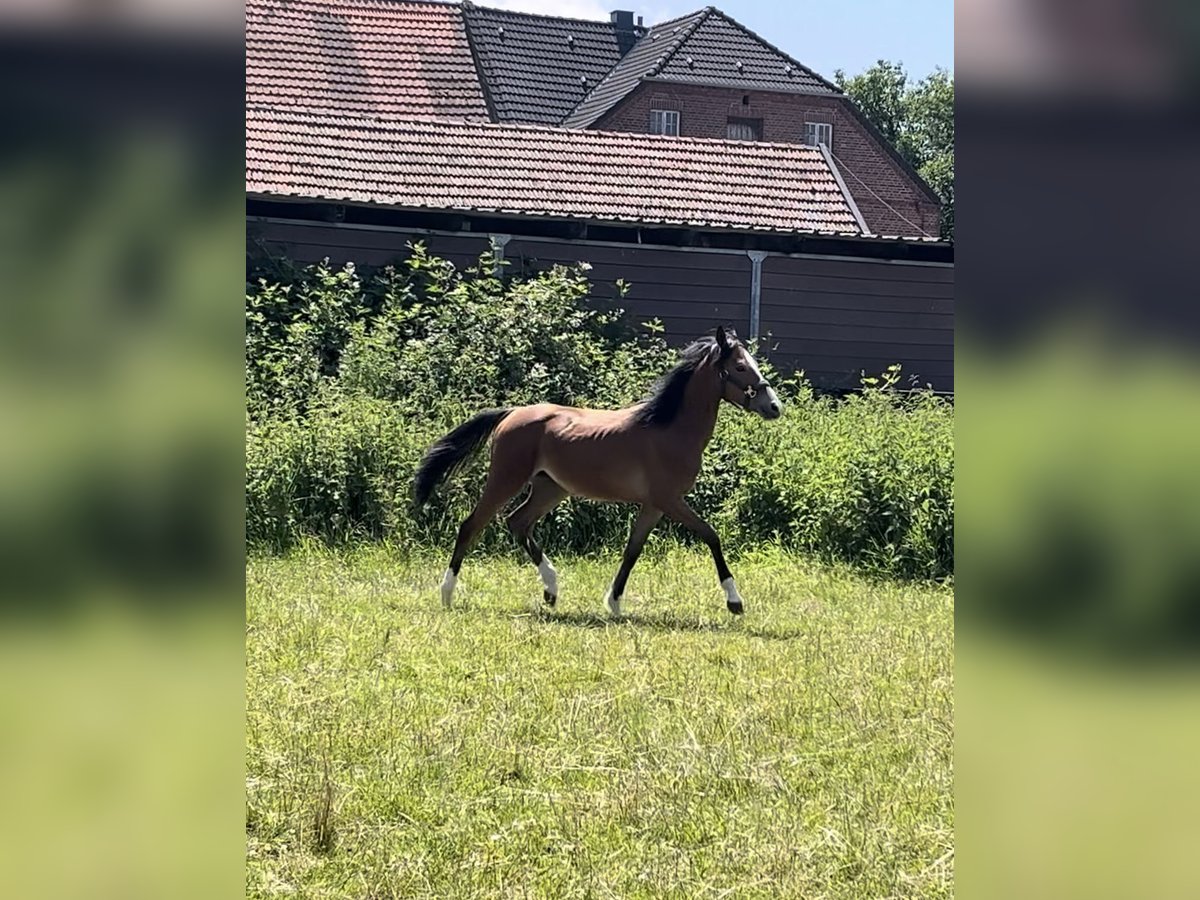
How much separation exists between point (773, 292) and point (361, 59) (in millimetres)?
11201

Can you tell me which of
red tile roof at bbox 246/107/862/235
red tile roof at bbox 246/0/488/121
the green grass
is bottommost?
the green grass

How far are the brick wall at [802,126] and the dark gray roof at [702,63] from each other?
0.96 ft

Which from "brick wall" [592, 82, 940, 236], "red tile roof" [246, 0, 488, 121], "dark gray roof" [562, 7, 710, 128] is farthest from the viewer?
"brick wall" [592, 82, 940, 236]

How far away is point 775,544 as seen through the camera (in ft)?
37.7

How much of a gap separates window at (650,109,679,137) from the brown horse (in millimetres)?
27389

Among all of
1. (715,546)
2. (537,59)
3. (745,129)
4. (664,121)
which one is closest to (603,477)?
(715,546)

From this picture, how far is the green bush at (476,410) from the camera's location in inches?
432

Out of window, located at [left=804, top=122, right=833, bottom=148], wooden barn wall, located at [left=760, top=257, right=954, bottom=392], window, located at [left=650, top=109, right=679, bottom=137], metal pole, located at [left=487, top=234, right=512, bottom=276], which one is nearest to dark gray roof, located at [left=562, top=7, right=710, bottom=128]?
window, located at [left=650, top=109, right=679, bottom=137]

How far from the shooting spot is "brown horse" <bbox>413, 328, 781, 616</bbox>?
8586 millimetres

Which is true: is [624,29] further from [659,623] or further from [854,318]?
[659,623]
